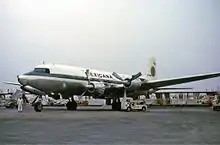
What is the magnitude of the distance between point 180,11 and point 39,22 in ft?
15.5

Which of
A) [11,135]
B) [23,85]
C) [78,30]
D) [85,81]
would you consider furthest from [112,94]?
[11,135]

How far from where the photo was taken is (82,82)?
20.7 metres

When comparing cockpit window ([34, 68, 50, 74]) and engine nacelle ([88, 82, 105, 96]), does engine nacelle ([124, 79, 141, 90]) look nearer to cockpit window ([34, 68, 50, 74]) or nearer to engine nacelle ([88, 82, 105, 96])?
engine nacelle ([88, 82, 105, 96])

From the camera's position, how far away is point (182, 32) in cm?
1412

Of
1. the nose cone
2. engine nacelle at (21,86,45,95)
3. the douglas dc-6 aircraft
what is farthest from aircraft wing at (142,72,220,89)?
the nose cone

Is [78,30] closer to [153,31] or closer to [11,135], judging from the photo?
[153,31]

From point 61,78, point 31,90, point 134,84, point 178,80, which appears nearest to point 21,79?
point 31,90

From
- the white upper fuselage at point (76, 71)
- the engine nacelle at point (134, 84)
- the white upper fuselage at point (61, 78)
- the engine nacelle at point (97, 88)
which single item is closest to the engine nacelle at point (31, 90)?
the white upper fuselage at point (61, 78)

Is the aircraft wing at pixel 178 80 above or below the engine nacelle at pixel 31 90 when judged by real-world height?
above

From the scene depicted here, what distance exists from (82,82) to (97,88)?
0.88 metres

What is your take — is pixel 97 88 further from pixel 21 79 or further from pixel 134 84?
pixel 21 79

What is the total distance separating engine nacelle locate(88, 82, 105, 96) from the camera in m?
20.9

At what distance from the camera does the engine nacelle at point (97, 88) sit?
20.9m

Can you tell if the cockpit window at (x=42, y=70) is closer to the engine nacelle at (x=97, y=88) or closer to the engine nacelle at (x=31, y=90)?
the engine nacelle at (x=31, y=90)
